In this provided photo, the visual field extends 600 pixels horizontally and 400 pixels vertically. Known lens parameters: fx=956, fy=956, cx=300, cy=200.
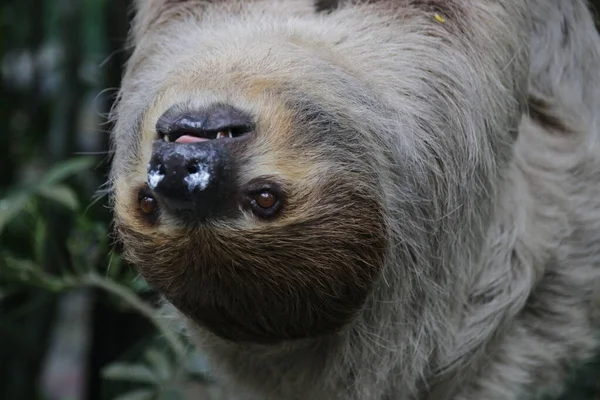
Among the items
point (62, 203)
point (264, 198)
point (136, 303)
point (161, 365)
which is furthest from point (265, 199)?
point (62, 203)

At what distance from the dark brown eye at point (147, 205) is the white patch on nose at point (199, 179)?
9.0 inches

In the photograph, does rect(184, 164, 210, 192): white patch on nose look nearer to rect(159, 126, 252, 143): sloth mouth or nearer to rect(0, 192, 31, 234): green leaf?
rect(159, 126, 252, 143): sloth mouth

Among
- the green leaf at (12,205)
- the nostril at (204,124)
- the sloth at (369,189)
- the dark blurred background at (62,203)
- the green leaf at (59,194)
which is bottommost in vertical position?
the dark blurred background at (62,203)

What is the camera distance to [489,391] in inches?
127

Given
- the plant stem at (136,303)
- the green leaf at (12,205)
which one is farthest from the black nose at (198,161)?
the green leaf at (12,205)

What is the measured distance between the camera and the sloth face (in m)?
2.14

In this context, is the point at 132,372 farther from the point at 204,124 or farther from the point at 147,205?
the point at 204,124

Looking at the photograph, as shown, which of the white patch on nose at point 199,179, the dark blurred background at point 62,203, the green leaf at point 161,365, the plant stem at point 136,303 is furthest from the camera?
the dark blurred background at point 62,203

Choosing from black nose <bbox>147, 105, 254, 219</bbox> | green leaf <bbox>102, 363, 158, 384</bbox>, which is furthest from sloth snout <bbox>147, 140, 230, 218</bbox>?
green leaf <bbox>102, 363, 158, 384</bbox>

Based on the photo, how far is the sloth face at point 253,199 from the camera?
2.14 meters

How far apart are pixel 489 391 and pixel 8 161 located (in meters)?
3.34

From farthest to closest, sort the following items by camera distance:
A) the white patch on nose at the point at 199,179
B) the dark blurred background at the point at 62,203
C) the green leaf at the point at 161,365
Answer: the dark blurred background at the point at 62,203 < the green leaf at the point at 161,365 < the white patch on nose at the point at 199,179

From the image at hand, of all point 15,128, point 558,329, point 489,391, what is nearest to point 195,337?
point 489,391

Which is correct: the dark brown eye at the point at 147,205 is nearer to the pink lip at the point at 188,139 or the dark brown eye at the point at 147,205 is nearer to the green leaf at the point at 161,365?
the pink lip at the point at 188,139
